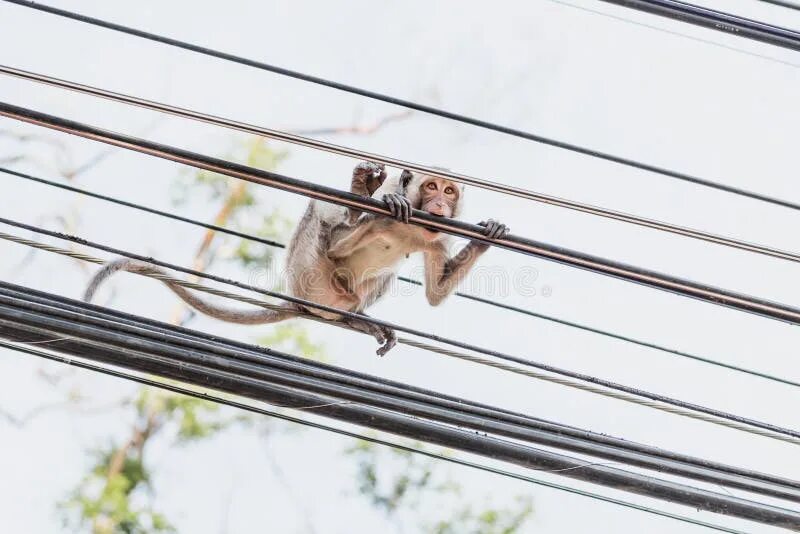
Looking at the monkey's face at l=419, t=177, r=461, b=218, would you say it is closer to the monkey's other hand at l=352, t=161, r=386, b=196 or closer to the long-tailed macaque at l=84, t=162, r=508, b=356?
the long-tailed macaque at l=84, t=162, r=508, b=356

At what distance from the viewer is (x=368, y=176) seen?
19.7 ft

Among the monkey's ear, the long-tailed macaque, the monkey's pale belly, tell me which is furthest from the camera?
the monkey's pale belly

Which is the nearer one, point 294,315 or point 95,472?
point 294,315

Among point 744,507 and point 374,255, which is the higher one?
point 374,255

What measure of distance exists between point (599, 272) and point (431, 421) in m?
1.10

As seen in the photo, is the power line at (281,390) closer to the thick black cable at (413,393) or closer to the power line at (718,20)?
the thick black cable at (413,393)

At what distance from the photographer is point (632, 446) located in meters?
4.54

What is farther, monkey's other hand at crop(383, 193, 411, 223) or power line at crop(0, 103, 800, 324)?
monkey's other hand at crop(383, 193, 411, 223)

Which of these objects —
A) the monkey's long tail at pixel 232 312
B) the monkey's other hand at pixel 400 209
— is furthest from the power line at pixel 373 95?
the monkey's long tail at pixel 232 312

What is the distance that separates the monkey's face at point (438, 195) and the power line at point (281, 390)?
2053mm

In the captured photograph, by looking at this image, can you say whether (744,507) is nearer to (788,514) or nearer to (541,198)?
(788,514)

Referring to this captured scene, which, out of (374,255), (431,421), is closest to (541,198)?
(431,421)

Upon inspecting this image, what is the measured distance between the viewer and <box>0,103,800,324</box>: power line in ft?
13.0

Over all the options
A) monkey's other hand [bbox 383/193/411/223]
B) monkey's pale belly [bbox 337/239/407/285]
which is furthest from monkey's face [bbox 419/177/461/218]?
monkey's other hand [bbox 383/193/411/223]
